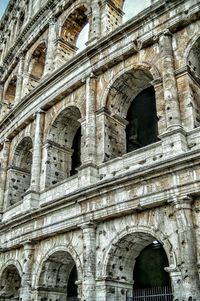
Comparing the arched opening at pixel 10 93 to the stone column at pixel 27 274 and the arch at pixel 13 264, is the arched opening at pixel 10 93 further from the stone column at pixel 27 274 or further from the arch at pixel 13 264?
the stone column at pixel 27 274

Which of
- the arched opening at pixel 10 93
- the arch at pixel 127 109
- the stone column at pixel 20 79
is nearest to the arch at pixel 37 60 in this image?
the stone column at pixel 20 79

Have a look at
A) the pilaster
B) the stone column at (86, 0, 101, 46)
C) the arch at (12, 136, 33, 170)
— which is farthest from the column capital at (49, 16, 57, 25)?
the arch at (12, 136, 33, 170)

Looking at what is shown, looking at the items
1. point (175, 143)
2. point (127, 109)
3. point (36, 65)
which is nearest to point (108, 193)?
point (175, 143)

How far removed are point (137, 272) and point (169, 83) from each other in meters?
4.70

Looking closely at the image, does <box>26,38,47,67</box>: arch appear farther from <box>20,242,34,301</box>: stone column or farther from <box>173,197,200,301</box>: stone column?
<box>173,197,200,301</box>: stone column

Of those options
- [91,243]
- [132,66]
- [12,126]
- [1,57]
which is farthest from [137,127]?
[1,57]

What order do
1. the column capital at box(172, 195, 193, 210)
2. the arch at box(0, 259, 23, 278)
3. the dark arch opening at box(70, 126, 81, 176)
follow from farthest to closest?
the dark arch opening at box(70, 126, 81, 176)
the arch at box(0, 259, 23, 278)
the column capital at box(172, 195, 193, 210)

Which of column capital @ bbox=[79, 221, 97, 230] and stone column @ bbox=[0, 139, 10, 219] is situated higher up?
stone column @ bbox=[0, 139, 10, 219]

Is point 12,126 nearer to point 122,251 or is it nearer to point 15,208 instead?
point 15,208

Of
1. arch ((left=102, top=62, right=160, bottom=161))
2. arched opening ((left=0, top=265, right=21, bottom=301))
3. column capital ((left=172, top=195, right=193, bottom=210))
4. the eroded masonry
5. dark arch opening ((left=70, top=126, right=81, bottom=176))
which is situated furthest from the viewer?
dark arch opening ((left=70, top=126, right=81, bottom=176))

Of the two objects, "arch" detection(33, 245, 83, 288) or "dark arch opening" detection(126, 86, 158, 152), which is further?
"dark arch opening" detection(126, 86, 158, 152)

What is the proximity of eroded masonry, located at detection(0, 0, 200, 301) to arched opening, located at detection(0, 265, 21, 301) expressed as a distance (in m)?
0.04

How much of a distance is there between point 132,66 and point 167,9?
1.67 m

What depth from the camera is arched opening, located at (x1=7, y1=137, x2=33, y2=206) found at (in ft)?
45.8
